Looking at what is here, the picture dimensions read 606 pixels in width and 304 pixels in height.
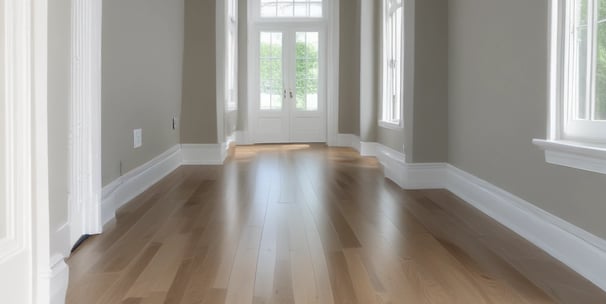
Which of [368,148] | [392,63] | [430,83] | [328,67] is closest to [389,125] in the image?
[392,63]

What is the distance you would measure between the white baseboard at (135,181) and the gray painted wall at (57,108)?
121 centimetres

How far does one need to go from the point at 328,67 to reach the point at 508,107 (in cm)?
665

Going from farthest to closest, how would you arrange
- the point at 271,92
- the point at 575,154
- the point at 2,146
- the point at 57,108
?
the point at 271,92 < the point at 575,154 < the point at 57,108 < the point at 2,146

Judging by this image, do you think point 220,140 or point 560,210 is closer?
point 560,210

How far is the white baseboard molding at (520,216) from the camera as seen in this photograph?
236cm

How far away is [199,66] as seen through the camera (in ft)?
21.3

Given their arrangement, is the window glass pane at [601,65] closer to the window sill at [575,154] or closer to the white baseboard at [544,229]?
the window sill at [575,154]

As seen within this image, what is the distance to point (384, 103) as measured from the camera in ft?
23.6

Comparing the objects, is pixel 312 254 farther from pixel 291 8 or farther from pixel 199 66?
pixel 291 8

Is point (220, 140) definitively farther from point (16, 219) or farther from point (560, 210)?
point (16, 219)

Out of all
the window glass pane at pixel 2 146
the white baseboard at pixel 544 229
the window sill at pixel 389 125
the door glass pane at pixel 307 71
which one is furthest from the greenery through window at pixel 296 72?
the window glass pane at pixel 2 146

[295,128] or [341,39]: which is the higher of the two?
[341,39]

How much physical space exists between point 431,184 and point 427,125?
470 millimetres

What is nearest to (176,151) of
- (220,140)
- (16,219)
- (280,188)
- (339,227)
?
→ (220,140)
